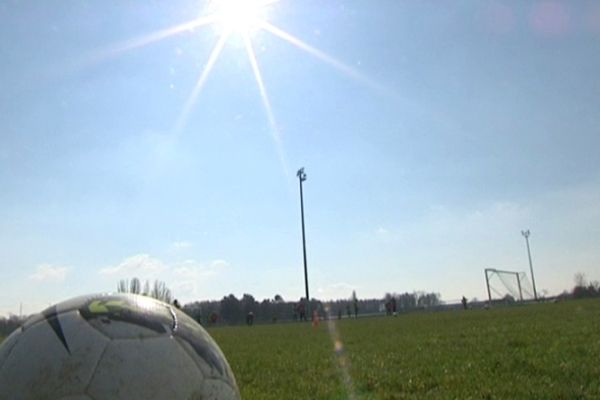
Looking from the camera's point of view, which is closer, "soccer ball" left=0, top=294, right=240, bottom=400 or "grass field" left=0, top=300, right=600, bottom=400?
"soccer ball" left=0, top=294, right=240, bottom=400

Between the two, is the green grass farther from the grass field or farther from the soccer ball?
the soccer ball

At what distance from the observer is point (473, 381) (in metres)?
5.71

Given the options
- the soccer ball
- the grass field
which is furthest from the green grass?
the soccer ball

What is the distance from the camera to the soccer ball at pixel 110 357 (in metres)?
2.72

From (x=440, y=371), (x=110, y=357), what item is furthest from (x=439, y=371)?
(x=110, y=357)

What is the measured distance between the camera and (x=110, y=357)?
2816 mm

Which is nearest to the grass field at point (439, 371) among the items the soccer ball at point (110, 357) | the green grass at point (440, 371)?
the green grass at point (440, 371)

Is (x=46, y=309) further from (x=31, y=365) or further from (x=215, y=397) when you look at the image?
(x=215, y=397)

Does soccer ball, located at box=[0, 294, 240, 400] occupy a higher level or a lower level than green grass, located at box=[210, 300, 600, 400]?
higher

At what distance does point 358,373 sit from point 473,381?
5.30 feet

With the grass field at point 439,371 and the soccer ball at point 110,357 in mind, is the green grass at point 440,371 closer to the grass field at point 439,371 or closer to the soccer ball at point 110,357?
the grass field at point 439,371

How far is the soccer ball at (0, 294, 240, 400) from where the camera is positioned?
2.72 meters

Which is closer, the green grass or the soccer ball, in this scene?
the soccer ball

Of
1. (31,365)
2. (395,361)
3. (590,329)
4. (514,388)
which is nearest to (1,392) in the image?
(31,365)
